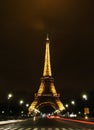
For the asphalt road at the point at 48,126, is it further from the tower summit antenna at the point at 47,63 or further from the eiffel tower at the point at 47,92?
the eiffel tower at the point at 47,92

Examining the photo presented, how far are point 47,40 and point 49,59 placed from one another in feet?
30.2

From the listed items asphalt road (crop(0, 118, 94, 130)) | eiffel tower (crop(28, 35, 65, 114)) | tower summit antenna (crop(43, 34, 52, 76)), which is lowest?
asphalt road (crop(0, 118, 94, 130))

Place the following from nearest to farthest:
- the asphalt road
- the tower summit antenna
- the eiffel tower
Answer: the asphalt road
the tower summit antenna
the eiffel tower

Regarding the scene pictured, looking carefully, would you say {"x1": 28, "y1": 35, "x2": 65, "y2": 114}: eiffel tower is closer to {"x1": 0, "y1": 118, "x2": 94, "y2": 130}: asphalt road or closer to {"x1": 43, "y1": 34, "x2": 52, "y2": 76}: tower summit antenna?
{"x1": 43, "y1": 34, "x2": 52, "y2": 76}: tower summit antenna

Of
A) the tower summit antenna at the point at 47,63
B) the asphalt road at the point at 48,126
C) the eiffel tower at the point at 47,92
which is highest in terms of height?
→ the tower summit antenna at the point at 47,63

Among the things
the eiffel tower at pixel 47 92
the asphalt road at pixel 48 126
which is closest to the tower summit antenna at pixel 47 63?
the eiffel tower at pixel 47 92

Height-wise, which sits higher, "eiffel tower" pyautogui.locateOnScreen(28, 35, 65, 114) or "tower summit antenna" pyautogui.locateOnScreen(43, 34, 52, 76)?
"tower summit antenna" pyautogui.locateOnScreen(43, 34, 52, 76)

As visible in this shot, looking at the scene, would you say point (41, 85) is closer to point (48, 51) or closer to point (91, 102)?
point (48, 51)

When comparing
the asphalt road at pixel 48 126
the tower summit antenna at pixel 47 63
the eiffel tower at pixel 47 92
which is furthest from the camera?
the eiffel tower at pixel 47 92

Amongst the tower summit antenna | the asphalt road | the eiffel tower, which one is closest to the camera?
the asphalt road

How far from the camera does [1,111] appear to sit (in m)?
91.7

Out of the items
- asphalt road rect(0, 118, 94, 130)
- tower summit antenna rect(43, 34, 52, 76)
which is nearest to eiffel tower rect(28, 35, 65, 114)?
tower summit antenna rect(43, 34, 52, 76)

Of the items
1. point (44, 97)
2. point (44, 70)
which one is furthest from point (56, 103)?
point (44, 70)

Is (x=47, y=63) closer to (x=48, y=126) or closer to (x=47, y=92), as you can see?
(x=47, y=92)
